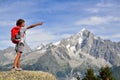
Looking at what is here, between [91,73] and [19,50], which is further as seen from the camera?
[91,73]

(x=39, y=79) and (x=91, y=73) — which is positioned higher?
(x=39, y=79)

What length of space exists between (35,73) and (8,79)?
47.0 inches

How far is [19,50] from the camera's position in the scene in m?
12.8

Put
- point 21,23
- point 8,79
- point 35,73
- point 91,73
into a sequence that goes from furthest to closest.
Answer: point 91,73 < point 21,23 < point 35,73 < point 8,79

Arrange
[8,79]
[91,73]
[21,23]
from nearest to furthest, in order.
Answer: [8,79] → [21,23] → [91,73]

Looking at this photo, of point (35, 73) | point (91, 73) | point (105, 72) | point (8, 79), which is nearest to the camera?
point (8, 79)

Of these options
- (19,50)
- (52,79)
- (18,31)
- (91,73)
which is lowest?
(91,73)

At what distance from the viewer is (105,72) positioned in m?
69.0

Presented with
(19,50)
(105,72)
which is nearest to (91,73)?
(105,72)

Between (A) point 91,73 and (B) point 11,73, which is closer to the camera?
(B) point 11,73

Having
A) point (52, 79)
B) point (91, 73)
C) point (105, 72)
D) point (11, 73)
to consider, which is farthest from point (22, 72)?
point (91, 73)

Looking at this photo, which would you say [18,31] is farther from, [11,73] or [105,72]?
[105,72]

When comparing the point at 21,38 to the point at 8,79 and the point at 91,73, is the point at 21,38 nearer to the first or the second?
the point at 8,79

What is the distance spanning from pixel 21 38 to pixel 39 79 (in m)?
1.82
